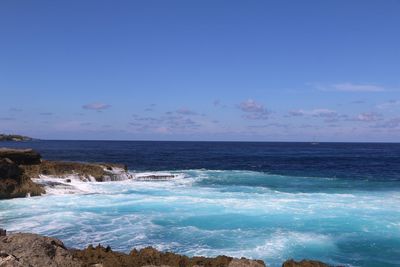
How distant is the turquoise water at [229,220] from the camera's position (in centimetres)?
1916

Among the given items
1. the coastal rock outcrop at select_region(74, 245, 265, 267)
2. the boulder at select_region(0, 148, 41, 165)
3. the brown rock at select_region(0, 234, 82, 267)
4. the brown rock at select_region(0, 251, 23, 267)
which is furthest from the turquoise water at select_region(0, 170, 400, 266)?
the brown rock at select_region(0, 251, 23, 267)

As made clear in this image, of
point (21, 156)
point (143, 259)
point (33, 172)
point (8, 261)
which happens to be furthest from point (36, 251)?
point (21, 156)

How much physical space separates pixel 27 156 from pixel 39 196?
1059cm

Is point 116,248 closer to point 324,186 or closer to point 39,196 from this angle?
point 39,196

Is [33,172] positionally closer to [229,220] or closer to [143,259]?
[229,220]

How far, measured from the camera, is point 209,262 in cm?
1358

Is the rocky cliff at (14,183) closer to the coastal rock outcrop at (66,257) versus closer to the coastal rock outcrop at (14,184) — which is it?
the coastal rock outcrop at (14,184)

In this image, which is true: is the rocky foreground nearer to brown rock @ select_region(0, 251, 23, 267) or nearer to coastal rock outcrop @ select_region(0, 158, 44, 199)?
brown rock @ select_region(0, 251, 23, 267)

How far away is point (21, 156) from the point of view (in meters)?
42.3

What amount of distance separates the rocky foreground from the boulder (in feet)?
92.5

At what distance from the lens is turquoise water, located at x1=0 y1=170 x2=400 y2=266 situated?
1916 centimetres

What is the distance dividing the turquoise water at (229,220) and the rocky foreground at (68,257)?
4.30 m

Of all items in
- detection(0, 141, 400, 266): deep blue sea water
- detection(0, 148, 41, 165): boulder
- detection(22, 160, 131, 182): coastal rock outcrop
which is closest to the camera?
detection(0, 141, 400, 266): deep blue sea water

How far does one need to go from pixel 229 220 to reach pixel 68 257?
14661 mm
